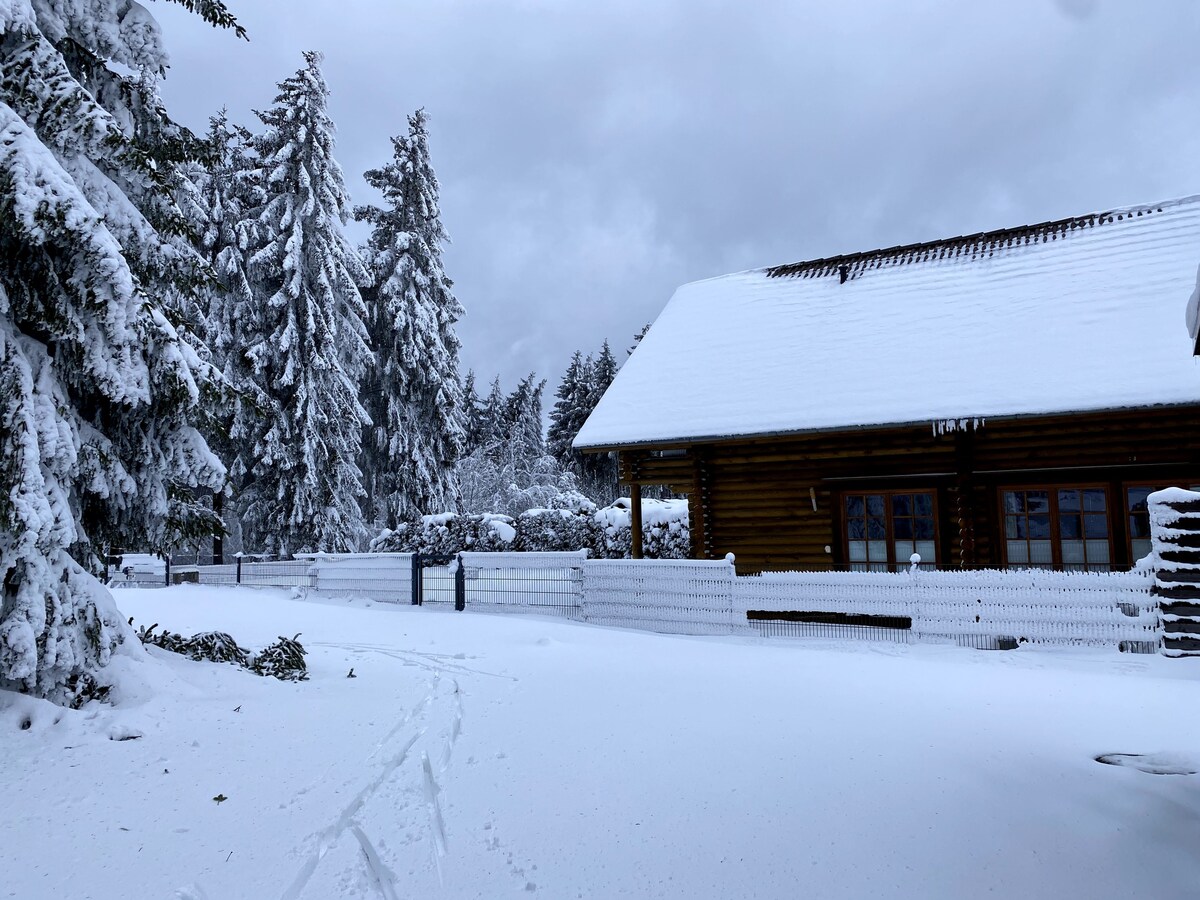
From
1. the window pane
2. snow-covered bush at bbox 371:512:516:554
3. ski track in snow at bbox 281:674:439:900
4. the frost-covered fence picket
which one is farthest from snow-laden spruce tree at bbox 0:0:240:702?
snow-covered bush at bbox 371:512:516:554

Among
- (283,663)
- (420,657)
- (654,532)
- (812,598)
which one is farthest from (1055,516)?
(283,663)

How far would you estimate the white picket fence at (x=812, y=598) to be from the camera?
902 cm

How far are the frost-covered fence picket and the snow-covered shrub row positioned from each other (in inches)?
346

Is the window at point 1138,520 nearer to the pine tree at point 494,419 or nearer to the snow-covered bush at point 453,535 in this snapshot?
the snow-covered bush at point 453,535

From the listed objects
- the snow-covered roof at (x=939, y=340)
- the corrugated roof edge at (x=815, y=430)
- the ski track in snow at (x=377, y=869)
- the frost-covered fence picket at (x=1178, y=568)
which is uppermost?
the snow-covered roof at (x=939, y=340)

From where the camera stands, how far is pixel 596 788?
4.47 meters

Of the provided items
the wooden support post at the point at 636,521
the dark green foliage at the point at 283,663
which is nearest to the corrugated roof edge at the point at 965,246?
the wooden support post at the point at 636,521

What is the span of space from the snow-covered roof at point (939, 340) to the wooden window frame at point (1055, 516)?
1.86 meters

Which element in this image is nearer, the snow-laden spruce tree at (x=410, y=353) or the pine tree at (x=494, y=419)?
the snow-laden spruce tree at (x=410, y=353)

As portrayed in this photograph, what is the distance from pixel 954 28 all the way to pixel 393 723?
18914mm

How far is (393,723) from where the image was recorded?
5738mm

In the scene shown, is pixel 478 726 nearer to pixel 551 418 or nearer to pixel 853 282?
pixel 853 282

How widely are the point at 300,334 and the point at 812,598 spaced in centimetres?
1927

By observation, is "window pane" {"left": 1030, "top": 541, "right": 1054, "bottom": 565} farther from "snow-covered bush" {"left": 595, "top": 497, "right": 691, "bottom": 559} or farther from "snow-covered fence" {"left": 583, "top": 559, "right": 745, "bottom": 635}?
"snow-covered bush" {"left": 595, "top": 497, "right": 691, "bottom": 559}
